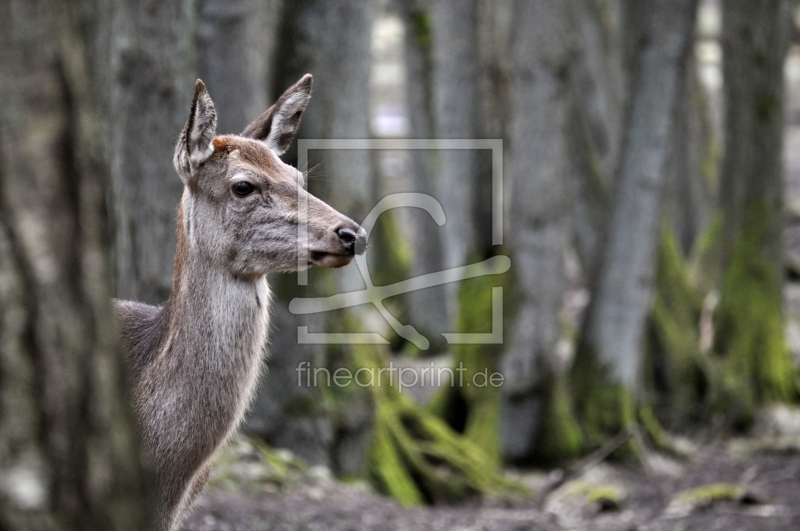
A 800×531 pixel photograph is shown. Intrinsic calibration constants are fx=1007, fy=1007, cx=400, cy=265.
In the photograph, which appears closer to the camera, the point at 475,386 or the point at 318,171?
the point at 318,171

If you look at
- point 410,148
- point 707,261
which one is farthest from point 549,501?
point 410,148

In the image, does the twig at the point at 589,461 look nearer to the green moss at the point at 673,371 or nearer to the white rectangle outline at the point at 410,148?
the green moss at the point at 673,371

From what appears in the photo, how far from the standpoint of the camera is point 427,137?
606 inches

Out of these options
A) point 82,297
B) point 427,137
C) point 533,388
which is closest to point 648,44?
point 533,388

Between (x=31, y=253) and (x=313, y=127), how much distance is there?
6.24 metres

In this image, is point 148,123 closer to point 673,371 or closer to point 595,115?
point 673,371

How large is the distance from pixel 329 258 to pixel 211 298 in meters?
0.59

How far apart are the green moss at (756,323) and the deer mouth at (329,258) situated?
9.05 meters

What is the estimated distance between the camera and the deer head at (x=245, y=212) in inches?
189

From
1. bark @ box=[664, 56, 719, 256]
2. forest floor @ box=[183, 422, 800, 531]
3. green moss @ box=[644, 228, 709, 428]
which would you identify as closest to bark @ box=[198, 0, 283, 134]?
forest floor @ box=[183, 422, 800, 531]
